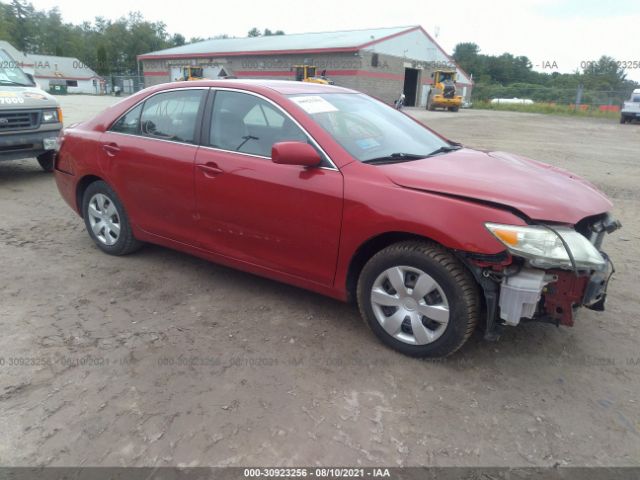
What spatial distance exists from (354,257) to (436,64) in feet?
149

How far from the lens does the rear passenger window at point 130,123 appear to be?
4320 millimetres

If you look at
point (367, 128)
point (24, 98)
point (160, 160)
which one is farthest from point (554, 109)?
point (160, 160)

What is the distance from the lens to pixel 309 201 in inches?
127

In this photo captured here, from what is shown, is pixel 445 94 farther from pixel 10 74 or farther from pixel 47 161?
pixel 10 74

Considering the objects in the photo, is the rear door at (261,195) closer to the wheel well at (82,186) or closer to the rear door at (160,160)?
the rear door at (160,160)

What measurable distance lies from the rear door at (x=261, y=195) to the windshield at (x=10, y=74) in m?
6.04

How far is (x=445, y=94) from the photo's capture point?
115ft

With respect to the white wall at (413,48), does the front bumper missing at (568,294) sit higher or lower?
lower

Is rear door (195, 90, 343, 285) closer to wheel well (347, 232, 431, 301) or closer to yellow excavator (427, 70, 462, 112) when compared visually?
wheel well (347, 232, 431, 301)

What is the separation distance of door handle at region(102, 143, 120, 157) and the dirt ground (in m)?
1.06

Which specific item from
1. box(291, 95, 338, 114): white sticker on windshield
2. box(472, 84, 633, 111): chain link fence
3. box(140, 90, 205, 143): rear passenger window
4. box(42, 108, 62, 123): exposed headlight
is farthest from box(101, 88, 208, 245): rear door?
box(472, 84, 633, 111): chain link fence

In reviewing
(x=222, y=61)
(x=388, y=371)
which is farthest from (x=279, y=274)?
(x=222, y=61)

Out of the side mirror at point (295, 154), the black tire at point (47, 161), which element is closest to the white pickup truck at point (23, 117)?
the black tire at point (47, 161)

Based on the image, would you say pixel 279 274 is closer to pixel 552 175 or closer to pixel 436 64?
pixel 552 175
